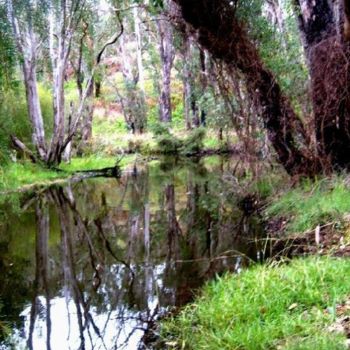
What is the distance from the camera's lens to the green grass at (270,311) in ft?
11.5

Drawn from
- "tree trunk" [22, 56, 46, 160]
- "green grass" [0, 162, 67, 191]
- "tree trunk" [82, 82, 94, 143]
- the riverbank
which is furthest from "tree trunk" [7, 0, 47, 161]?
the riverbank

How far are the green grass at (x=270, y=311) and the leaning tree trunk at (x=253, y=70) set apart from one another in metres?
4.01

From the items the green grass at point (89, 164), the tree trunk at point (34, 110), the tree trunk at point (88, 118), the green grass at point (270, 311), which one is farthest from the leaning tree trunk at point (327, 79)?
the tree trunk at point (88, 118)

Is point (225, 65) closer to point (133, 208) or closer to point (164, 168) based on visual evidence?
point (133, 208)

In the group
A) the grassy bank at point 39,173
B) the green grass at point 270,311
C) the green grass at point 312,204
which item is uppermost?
the grassy bank at point 39,173

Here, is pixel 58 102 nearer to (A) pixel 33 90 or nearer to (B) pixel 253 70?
(A) pixel 33 90

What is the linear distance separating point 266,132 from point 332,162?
1.17 metres

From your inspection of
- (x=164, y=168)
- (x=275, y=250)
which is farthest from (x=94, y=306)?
(x=164, y=168)

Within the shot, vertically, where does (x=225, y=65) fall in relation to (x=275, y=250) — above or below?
above

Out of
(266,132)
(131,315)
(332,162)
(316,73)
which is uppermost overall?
(316,73)

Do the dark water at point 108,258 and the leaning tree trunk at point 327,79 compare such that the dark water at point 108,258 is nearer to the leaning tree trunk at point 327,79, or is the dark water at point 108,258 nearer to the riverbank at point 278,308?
the riverbank at point 278,308

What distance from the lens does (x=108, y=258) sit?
6699 mm

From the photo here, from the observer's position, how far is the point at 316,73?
8.26 meters

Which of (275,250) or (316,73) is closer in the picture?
(275,250)
